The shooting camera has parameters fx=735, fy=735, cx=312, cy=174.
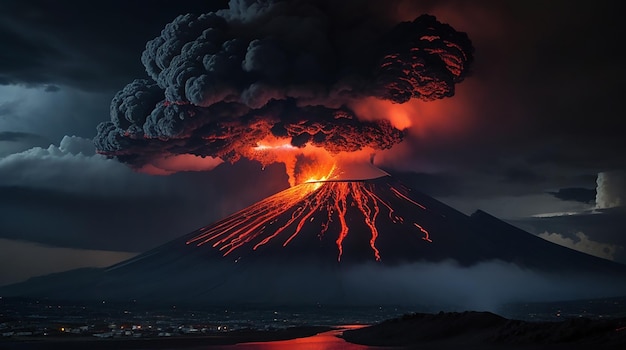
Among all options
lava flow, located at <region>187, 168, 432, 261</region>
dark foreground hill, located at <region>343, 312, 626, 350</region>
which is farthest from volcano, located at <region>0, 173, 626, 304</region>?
dark foreground hill, located at <region>343, 312, 626, 350</region>

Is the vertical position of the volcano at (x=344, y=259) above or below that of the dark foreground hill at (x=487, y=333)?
above

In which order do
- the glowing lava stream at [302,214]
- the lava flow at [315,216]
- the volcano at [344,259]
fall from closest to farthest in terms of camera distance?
the volcano at [344,259], the lava flow at [315,216], the glowing lava stream at [302,214]

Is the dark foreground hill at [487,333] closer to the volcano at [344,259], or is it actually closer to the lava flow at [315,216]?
the volcano at [344,259]

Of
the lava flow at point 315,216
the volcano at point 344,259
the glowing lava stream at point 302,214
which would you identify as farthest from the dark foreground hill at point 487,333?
the glowing lava stream at point 302,214

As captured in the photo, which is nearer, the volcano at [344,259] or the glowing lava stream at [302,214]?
the volcano at [344,259]

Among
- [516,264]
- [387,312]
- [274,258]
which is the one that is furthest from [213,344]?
[516,264]

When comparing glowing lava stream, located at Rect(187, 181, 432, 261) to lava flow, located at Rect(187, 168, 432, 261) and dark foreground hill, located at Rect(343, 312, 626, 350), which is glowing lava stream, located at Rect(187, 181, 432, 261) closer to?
lava flow, located at Rect(187, 168, 432, 261)

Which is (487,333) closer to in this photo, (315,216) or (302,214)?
(315,216)

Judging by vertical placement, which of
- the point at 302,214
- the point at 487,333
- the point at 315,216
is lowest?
the point at 487,333

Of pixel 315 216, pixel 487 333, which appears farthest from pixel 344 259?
pixel 487 333
